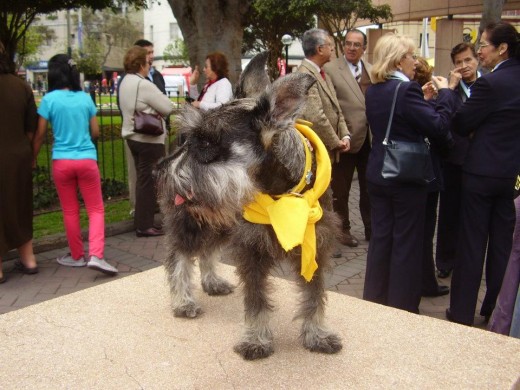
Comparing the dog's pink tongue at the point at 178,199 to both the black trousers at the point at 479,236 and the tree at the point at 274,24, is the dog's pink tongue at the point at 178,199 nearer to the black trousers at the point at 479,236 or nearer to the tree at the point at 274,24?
the black trousers at the point at 479,236

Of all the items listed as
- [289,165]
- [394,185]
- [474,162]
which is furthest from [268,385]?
[474,162]

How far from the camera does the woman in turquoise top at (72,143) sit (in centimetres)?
537

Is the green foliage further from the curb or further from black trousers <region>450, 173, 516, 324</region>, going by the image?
black trousers <region>450, 173, 516, 324</region>

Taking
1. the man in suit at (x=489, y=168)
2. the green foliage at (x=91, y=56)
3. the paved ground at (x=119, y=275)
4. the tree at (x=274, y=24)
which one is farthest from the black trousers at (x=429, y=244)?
the green foliage at (x=91, y=56)

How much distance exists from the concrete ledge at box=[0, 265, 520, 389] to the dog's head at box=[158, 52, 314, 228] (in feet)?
Answer: 2.48

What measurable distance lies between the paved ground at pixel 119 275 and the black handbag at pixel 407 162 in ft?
4.30

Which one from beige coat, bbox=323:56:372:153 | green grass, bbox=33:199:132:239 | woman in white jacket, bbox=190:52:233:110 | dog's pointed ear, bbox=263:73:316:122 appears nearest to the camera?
dog's pointed ear, bbox=263:73:316:122

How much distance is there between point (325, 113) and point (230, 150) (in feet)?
11.8

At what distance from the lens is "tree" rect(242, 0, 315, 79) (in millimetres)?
25625

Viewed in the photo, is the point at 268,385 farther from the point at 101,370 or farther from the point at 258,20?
the point at 258,20

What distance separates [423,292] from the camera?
17.0 ft

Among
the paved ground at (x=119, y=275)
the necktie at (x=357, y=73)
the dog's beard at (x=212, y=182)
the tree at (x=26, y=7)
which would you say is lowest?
the paved ground at (x=119, y=275)

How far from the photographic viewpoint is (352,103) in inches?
245

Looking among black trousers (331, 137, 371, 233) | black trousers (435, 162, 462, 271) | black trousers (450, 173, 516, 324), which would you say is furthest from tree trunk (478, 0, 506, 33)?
black trousers (450, 173, 516, 324)
